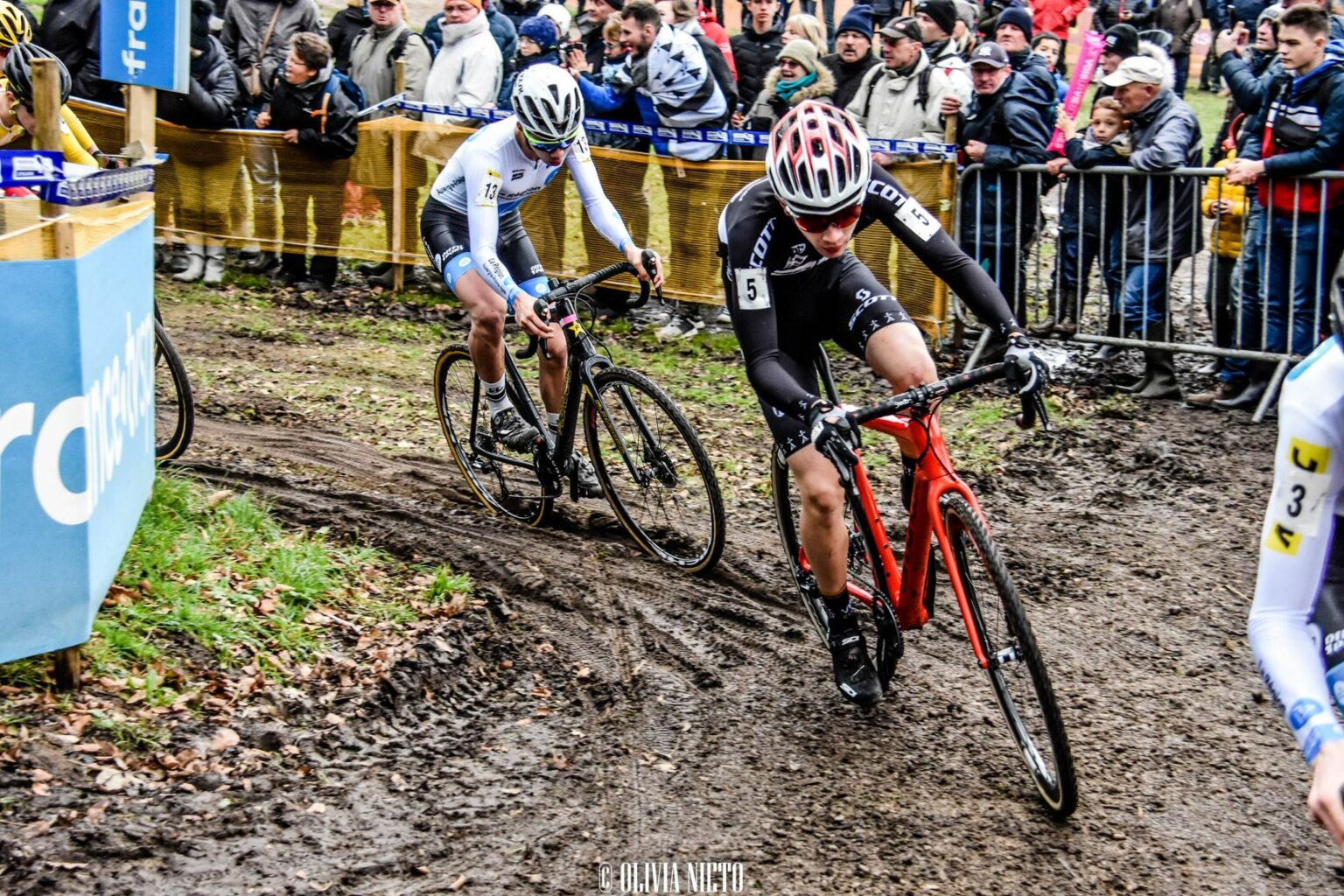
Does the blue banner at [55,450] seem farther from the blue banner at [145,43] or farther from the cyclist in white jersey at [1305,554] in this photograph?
the cyclist in white jersey at [1305,554]

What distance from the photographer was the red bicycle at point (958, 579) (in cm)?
429

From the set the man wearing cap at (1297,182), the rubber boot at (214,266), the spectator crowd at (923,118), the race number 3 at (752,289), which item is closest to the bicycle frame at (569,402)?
the race number 3 at (752,289)

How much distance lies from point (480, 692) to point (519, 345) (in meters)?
5.66

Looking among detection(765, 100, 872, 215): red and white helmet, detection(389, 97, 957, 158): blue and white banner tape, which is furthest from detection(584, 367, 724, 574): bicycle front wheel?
detection(389, 97, 957, 158): blue and white banner tape

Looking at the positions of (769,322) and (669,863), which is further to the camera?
(769,322)

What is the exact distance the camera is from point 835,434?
4.34 m

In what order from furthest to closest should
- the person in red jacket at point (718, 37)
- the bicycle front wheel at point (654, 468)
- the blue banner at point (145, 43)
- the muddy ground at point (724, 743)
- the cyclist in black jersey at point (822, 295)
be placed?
the person in red jacket at point (718, 37)
the blue banner at point (145, 43)
the bicycle front wheel at point (654, 468)
the cyclist in black jersey at point (822, 295)
the muddy ground at point (724, 743)

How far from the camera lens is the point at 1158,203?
9.46 m

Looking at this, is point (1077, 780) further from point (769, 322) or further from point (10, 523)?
point (10, 523)

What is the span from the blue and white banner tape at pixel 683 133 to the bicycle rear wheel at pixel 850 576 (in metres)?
5.00

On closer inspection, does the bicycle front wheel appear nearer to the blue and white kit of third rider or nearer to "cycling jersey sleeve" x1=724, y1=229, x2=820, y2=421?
"cycling jersey sleeve" x1=724, y1=229, x2=820, y2=421

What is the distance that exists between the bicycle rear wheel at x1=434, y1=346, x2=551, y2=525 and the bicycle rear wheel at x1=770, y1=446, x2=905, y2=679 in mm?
1965

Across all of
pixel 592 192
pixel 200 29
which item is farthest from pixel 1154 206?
pixel 200 29

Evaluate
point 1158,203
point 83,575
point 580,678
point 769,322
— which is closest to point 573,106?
point 769,322
